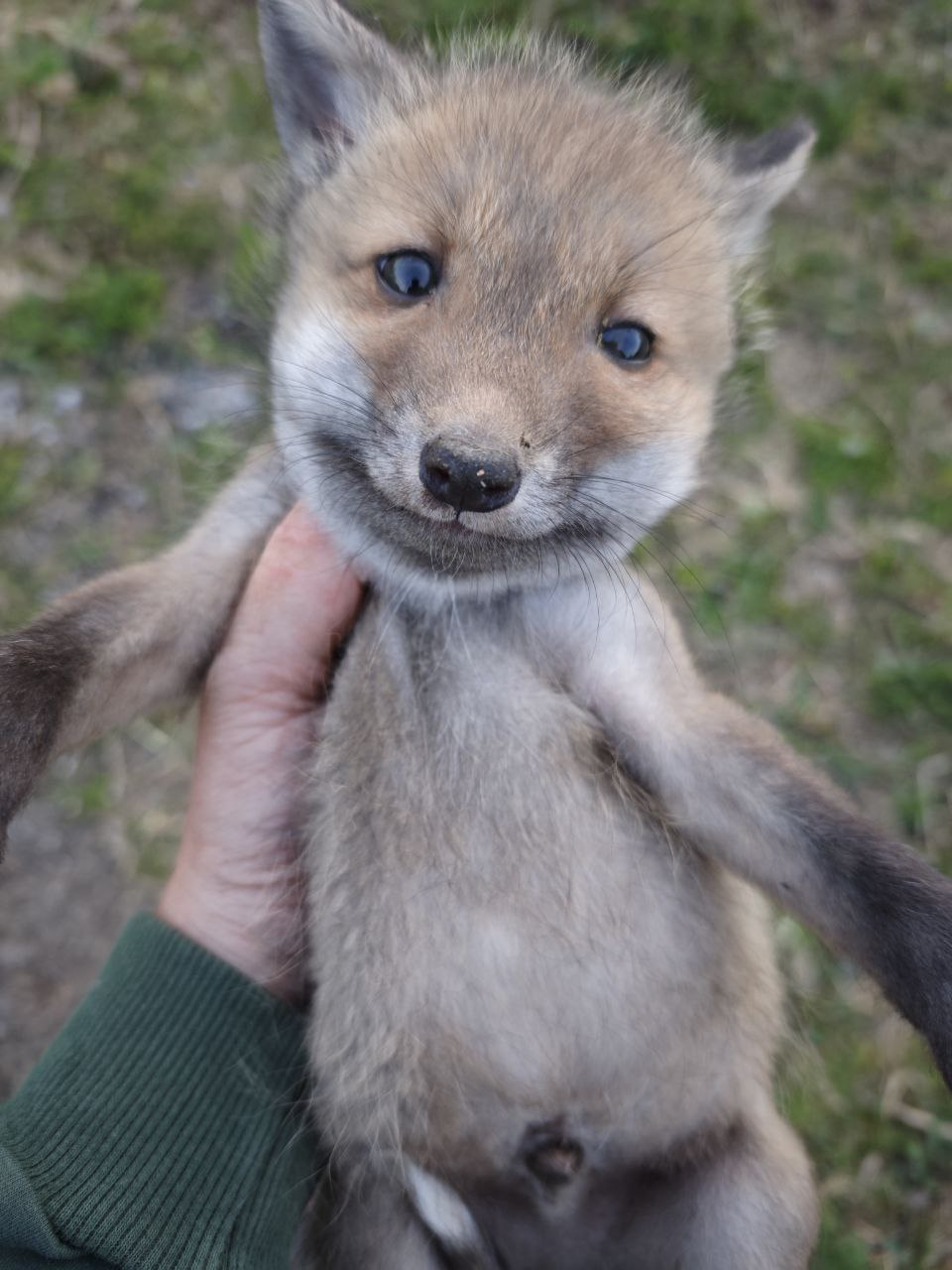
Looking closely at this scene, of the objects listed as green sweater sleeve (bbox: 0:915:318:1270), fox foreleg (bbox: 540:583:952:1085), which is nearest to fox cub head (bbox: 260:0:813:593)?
fox foreleg (bbox: 540:583:952:1085)

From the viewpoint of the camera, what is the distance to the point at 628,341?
207 centimetres

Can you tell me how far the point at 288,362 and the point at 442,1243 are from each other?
2050mm

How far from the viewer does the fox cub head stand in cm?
183

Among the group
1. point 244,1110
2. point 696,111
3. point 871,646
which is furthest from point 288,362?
point 871,646

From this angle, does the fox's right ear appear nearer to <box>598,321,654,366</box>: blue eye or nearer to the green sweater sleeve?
<box>598,321,654,366</box>: blue eye

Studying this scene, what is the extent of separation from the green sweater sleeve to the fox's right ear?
6.61ft

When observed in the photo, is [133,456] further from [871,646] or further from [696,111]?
[871,646]

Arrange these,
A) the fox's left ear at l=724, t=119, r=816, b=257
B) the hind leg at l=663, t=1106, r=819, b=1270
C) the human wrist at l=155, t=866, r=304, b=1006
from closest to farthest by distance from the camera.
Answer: the hind leg at l=663, t=1106, r=819, b=1270 < the fox's left ear at l=724, t=119, r=816, b=257 < the human wrist at l=155, t=866, r=304, b=1006

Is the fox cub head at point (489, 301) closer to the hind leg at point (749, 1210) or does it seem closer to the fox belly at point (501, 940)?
the fox belly at point (501, 940)

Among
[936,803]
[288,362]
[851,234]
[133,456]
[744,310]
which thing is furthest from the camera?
[851,234]

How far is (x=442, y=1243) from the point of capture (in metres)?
2.30

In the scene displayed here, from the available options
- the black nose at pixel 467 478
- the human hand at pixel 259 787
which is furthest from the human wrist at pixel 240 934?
the black nose at pixel 467 478

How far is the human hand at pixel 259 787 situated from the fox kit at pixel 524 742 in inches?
7.9

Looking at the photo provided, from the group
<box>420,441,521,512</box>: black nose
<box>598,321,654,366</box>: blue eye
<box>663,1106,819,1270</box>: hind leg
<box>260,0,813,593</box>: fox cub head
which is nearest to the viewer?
<box>420,441,521,512</box>: black nose
